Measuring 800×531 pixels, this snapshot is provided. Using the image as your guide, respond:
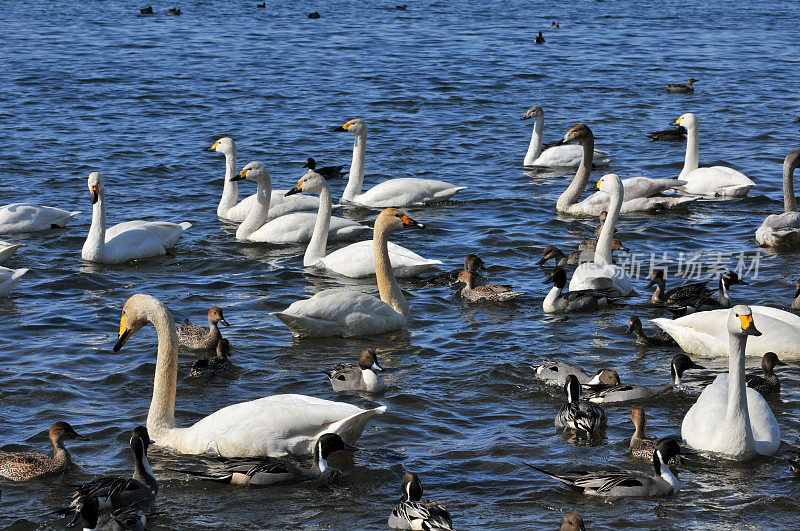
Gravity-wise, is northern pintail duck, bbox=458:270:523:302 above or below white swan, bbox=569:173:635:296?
below

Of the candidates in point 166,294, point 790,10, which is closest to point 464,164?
point 166,294

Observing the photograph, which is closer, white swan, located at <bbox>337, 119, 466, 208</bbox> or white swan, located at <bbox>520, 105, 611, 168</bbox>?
white swan, located at <bbox>337, 119, 466, 208</bbox>

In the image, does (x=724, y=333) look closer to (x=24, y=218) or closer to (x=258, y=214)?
(x=258, y=214)

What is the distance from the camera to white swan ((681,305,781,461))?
8.41 metres

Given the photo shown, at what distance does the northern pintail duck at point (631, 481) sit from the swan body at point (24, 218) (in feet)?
29.9

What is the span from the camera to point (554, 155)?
776 inches

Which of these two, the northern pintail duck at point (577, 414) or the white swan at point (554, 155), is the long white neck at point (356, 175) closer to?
the white swan at point (554, 155)

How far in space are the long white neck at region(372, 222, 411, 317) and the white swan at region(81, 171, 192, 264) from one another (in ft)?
10.8

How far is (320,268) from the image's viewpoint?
1394 centimetres

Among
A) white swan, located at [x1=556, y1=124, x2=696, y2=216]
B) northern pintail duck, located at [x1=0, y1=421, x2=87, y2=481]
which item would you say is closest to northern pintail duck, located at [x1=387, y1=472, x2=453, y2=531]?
northern pintail duck, located at [x1=0, y1=421, x2=87, y2=481]

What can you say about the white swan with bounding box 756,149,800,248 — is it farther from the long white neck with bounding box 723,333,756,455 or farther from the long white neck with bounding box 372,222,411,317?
the long white neck with bounding box 723,333,756,455

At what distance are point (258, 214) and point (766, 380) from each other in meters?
7.54

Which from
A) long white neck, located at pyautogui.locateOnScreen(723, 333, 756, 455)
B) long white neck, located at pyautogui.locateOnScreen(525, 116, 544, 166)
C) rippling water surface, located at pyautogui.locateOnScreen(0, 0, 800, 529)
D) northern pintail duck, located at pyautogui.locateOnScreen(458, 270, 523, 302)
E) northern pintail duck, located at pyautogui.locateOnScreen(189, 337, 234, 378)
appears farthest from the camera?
long white neck, located at pyautogui.locateOnScreen(525, 116, 544, 166)

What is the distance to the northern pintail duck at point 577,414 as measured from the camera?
880 centimetres
